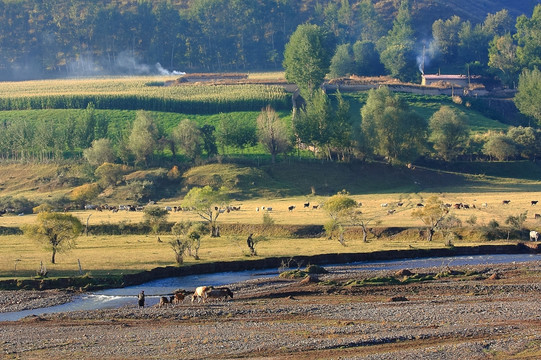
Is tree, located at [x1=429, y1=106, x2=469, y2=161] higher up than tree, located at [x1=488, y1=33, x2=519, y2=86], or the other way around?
tree, located at [x1=488, y1=33, x2=519, y2=86]

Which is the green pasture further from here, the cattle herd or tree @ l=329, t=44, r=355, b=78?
tree @ l=329, t=44, r=355, b=78

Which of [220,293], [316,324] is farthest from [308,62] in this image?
[316,324]

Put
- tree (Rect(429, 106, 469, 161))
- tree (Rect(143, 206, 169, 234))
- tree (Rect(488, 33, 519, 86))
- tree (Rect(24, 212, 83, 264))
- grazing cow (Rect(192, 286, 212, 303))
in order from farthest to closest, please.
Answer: tree (Rect(488, 33, 519, 86)), tree (Rect(429, 106, 469, 161)), tree (Rect(143, 206, 169, 234)), tree (Rect(24, 212, 83, 264)), grazing cow (Rect(192, 286, 212, 303))

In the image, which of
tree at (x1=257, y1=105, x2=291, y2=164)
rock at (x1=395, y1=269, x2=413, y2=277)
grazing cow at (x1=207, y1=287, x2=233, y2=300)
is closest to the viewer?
grazing cow at (x1=207, y1=287, x2=233, y2=300)

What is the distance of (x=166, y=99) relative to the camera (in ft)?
513

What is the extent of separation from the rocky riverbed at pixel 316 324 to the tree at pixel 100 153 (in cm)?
6589

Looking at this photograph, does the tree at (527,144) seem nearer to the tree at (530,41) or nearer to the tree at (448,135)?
the tree at (448,135)

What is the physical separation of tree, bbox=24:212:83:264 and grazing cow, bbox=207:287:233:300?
711 inches

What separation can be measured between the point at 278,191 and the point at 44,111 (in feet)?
179

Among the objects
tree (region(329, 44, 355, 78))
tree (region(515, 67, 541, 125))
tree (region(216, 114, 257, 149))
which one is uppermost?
tree (region(329, 44, 355, 78))

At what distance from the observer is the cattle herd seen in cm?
5518

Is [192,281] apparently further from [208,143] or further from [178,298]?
[208,143]

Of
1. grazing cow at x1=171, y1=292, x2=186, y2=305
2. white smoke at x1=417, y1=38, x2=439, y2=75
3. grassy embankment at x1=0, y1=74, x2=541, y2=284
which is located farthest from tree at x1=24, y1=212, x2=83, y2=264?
white smoke at x1=417, y1=38, x2=439, y2=75

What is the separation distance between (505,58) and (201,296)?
14223cm
